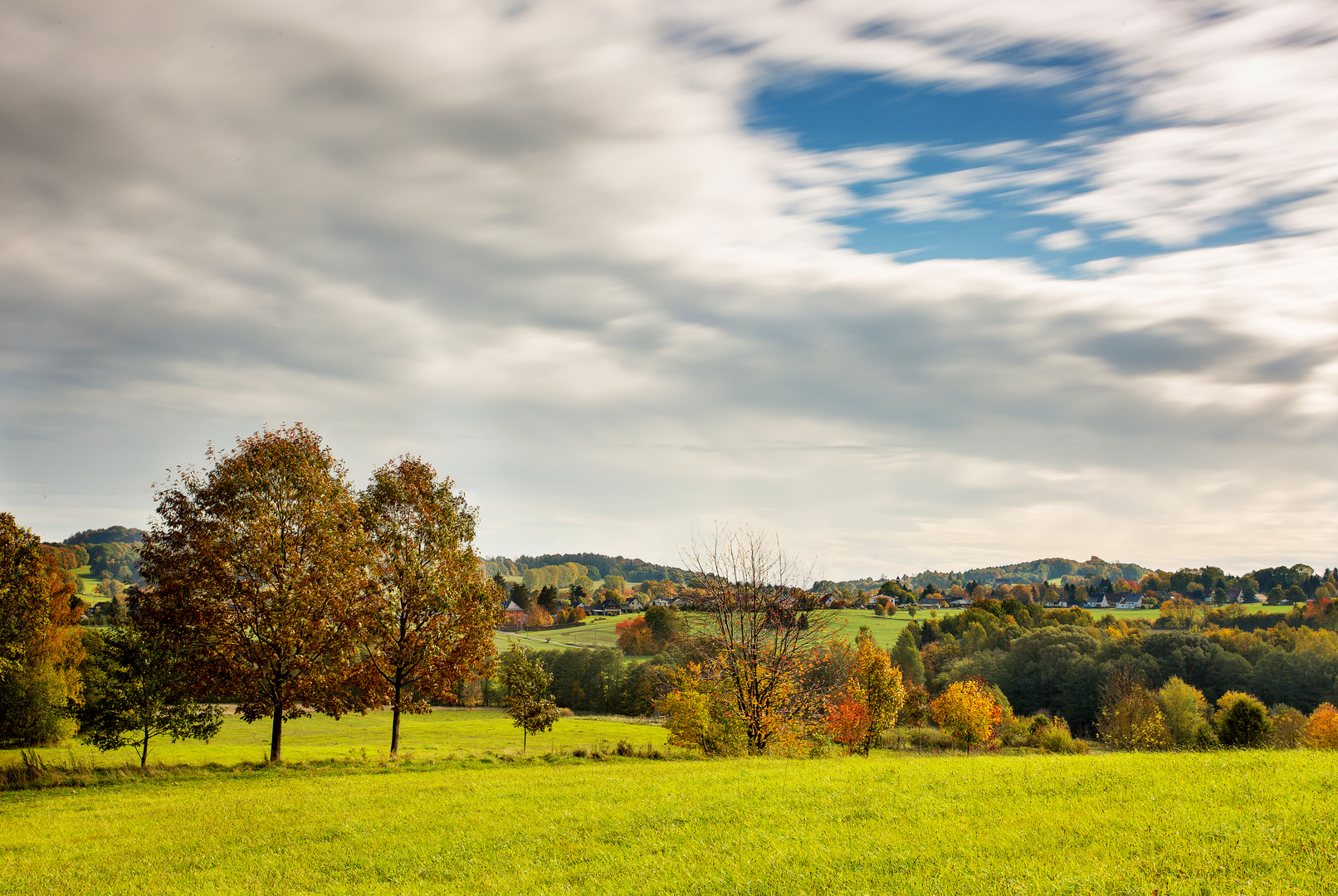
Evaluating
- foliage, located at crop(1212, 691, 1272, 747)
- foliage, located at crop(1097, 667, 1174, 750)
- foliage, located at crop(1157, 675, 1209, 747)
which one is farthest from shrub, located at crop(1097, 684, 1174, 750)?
foliage, located at crop(1212, 691, 1272, 747)

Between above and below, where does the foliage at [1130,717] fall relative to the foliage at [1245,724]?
below

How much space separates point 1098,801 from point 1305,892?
13.2ft

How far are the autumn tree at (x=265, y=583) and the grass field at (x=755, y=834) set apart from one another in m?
9.69

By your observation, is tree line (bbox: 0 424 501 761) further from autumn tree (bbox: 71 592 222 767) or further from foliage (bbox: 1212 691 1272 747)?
foliage (bbox: 1212 691 1272 747)

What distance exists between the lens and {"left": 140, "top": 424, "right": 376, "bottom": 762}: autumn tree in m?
28.9

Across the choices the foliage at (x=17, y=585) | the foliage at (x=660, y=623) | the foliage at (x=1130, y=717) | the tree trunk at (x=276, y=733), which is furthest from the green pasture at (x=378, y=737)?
the foliage at (x=1130, y=717)

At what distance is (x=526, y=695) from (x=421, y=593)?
24717mm

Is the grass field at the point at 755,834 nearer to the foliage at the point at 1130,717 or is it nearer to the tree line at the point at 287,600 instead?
the tree line at the point at 287,600

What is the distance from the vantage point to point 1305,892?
830 centimetres

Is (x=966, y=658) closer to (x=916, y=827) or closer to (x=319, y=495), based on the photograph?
(x=319, y=495)

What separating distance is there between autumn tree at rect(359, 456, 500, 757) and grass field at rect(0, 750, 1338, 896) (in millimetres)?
12411

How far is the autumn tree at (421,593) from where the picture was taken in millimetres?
32125

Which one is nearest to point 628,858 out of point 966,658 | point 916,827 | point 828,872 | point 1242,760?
point 828,872

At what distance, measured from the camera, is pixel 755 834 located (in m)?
12.4
